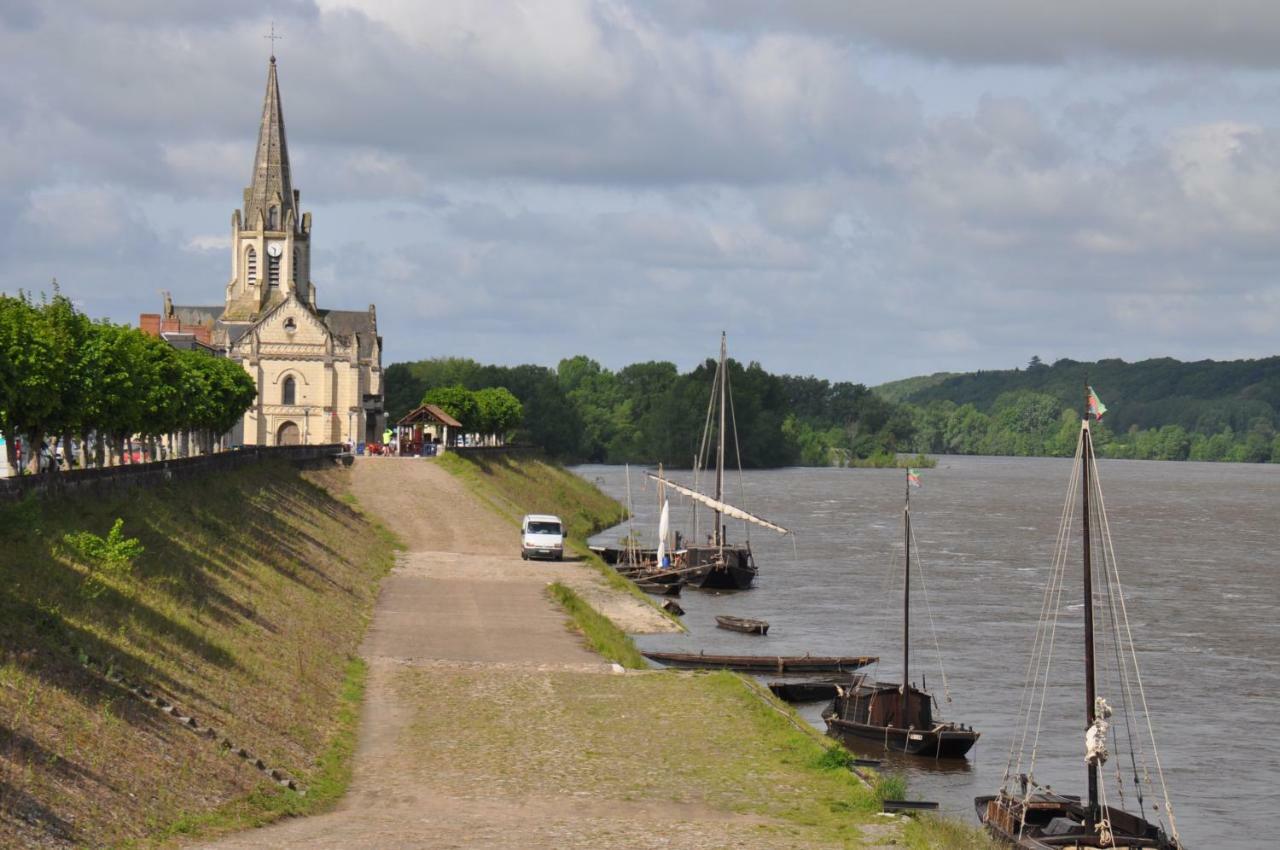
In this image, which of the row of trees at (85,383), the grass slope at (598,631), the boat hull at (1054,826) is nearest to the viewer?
the boat hull at (1054,826)

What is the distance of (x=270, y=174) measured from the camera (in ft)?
439

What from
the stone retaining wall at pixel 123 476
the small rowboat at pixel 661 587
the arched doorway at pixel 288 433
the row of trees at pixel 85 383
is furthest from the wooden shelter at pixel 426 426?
the small rowboat at pixel 661 587

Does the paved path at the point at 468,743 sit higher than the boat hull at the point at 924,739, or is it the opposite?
the paved path at the point at 468,743

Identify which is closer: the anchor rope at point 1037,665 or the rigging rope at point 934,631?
the anchor rope at point 1037,665

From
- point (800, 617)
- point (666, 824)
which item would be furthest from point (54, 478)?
point (800, 617)

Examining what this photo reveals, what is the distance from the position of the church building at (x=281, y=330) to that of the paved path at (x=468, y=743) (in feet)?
179

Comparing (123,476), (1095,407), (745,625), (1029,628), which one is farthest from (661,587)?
(1095,407)

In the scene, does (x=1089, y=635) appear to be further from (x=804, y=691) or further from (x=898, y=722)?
(x=804, y=691)

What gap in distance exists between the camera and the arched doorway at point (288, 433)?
12606 cm

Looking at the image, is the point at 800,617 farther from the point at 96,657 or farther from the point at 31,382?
the point at 96,657

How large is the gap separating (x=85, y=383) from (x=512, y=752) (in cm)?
2311

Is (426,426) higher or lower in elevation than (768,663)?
higher

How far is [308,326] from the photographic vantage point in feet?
415

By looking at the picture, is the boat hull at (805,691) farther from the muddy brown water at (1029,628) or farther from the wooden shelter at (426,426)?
the wooden shelter at (426,426)
